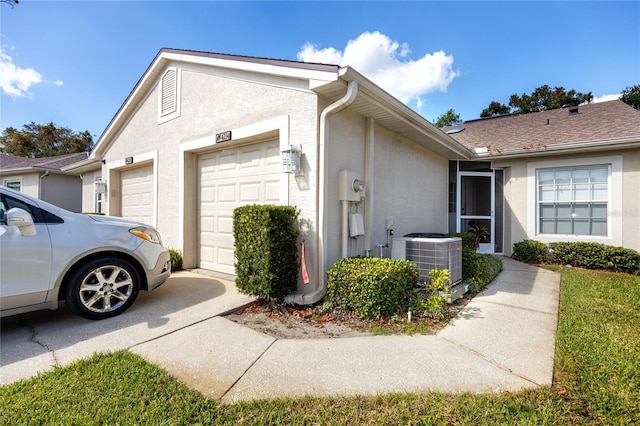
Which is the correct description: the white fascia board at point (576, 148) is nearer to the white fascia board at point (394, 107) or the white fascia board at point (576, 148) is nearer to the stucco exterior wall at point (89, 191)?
the white fascia board at point (394, 107)

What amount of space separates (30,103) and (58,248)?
20.5m

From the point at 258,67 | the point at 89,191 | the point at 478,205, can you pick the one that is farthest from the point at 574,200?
the point at 89,191

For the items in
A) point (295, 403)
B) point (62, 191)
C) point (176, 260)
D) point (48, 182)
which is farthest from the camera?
point (62, 191)

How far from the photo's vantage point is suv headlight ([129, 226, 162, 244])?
12.2 feet

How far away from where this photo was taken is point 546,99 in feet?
82.8

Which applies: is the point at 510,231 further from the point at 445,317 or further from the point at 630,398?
the point at 630,398

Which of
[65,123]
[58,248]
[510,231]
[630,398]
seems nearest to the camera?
[630,398]

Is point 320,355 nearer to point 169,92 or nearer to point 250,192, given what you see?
point 250,192

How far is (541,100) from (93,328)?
33507 mm

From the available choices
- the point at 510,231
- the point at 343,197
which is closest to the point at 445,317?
the point at 343,197

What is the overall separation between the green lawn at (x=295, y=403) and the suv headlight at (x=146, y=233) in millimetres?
1616

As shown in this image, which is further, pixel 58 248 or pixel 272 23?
pixel 272 23

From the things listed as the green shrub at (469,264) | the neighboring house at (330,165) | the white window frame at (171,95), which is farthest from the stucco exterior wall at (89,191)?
the green shrub at (469,264)

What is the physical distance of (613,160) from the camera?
6777mm
